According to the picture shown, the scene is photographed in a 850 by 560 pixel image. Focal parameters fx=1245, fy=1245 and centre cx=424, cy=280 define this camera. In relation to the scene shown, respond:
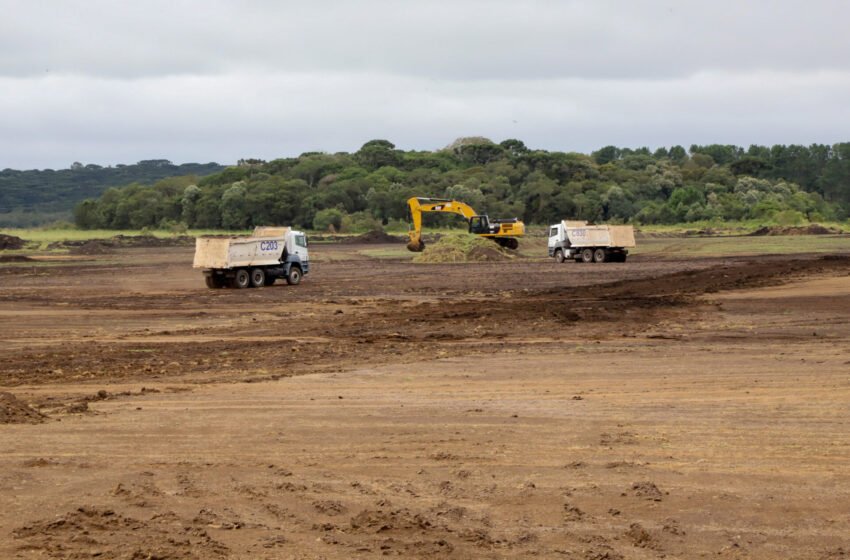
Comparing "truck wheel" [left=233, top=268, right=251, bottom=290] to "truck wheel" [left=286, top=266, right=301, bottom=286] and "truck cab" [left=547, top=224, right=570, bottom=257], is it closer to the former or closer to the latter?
"truck wheel" [left=286, top=266, right=301, bottom=286]

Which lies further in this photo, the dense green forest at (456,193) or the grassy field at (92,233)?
the dense green forest at (456,193)

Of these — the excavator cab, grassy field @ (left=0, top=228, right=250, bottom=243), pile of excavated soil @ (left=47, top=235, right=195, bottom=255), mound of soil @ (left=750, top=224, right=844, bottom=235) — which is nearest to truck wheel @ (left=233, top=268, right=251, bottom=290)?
the excavator cab

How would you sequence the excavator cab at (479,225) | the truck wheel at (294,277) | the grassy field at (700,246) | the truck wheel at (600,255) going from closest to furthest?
the truck wheel at (294,277) < the truck wheel at (600,255) < the grassy field at (700,246) < the excavator cab at (479,225)

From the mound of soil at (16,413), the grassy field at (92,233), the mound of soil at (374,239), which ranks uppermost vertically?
the mound of soil at (16,413)

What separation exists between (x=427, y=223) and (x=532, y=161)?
36287mm

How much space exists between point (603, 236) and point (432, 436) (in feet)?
159

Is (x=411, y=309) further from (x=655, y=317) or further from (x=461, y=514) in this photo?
(x=461, y=514)

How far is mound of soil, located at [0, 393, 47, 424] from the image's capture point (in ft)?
45.4

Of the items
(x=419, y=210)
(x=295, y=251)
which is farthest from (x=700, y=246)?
(x=295, y=251)

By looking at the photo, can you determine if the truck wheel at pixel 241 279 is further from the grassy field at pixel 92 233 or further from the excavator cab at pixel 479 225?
the grassy field at pixel 92 233

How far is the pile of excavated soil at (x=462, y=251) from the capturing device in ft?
201

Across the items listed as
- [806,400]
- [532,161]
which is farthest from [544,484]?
[532,161]

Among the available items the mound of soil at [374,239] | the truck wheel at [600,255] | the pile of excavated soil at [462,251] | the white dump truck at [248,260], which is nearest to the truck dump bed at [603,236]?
the truck wheel at [600,255]

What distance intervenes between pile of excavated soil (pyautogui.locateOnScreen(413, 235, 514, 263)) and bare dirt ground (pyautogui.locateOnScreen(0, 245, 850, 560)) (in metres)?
32.4
